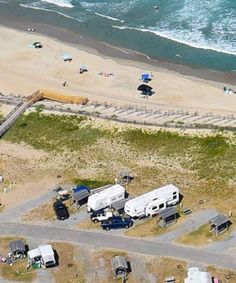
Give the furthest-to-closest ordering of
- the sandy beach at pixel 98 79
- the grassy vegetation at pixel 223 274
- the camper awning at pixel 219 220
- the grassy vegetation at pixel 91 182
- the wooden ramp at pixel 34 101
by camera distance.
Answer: the sandy beach at pixel 98 79 → the wooden ramp at pixel 34 101 → the grassy vegetation at pixel 91 182 → the camper awning at pixel 219 220 → the grassy vegetation at pixel 223 274

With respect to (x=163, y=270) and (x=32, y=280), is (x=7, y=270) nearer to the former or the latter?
(x=32, y=280)

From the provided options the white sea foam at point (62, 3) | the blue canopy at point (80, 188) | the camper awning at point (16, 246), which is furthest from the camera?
the white sea foam at point (62, 3)

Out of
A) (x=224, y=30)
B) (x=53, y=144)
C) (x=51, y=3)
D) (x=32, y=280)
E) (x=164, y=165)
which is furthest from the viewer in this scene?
(x=51, y=3)

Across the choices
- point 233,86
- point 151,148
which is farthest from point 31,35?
point 151,148

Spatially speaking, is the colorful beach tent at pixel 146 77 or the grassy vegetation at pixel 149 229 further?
the colorful beach tent at pixel 146 77

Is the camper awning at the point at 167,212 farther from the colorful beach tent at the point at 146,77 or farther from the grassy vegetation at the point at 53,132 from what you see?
the colorful beach tent at the point at 146,77

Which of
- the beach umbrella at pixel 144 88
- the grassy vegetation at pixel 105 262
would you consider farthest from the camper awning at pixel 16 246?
the beach umbrella at pixel 144 88
